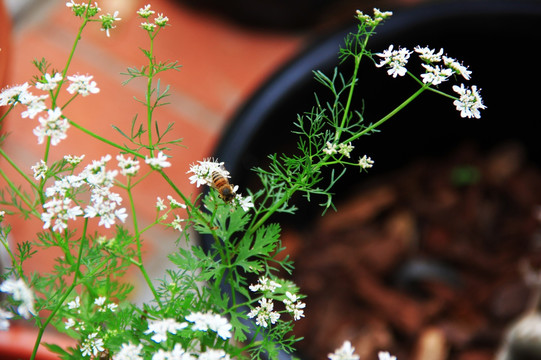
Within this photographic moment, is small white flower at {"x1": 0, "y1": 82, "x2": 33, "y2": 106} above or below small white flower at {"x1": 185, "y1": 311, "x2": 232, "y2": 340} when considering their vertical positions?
above

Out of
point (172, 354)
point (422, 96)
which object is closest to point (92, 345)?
point (172, 354)

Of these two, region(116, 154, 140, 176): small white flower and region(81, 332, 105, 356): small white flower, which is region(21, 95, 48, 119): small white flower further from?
region(81, 332, 105, 356): small white flower

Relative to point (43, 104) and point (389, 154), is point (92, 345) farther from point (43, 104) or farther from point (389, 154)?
point (389, 154)

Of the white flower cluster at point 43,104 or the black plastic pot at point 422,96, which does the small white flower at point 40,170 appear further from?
the black plastic pot at point 422,96

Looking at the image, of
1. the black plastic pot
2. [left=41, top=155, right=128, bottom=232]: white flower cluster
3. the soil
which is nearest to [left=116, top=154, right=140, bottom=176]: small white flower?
[left=41, top=155, right=128, bottom=232]: white flower cluster

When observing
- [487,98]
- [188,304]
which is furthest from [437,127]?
[188,304]

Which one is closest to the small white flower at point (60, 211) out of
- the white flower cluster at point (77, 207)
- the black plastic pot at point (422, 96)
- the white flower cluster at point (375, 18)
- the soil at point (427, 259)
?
the white flower cluster at point (77, 207)

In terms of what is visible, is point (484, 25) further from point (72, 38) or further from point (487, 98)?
point (72, 38)
